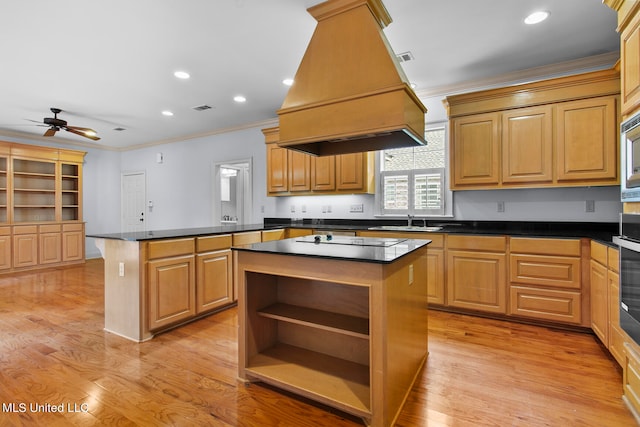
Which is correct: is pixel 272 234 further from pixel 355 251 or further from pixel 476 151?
pixel 476 151

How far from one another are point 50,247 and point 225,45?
5.75 metres

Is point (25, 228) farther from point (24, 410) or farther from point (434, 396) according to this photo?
point (434, 396)

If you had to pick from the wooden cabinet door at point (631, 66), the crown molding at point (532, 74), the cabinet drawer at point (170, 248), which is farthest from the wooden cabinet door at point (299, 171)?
the wooden cabinet door at point (631, 66)

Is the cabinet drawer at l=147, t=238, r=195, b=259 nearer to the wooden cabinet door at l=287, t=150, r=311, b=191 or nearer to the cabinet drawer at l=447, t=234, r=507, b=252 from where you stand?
the wooden cabinet door at l=287, t=150, r=311, b=191

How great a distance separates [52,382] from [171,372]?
2.49ft

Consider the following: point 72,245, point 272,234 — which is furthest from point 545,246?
point 72,245

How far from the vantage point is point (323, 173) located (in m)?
4.61

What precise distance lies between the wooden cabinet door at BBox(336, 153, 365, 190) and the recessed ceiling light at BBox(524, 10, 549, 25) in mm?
2138

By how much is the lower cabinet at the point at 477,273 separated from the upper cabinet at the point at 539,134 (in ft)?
2.23

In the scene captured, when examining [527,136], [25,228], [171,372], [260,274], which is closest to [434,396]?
[260,274]

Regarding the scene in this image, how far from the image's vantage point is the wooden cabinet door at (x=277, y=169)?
4.94 meters

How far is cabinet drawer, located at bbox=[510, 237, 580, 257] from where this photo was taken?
2.95 metres

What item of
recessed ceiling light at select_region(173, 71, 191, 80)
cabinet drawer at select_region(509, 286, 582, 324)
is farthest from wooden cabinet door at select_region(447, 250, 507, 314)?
recessed ceiling light at select_region(173, 71, 191, 80)

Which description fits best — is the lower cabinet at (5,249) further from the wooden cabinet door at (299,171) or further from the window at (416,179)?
the window at (416,179)
